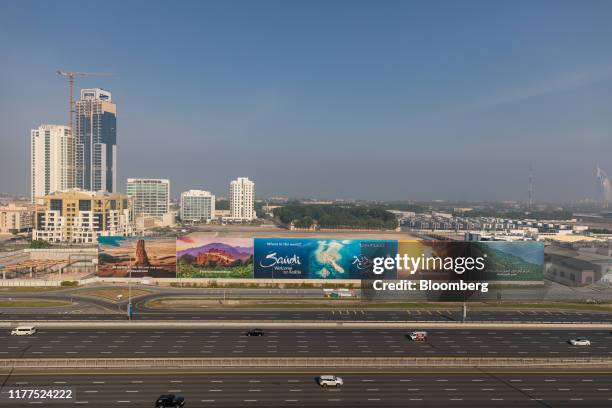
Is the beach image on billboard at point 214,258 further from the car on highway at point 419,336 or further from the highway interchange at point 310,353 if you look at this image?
the car on highway at point 419,336

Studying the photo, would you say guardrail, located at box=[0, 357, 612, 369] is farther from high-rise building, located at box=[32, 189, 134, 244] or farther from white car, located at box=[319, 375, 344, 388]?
high-rise building, located at box=[32, 189, 134, 244]

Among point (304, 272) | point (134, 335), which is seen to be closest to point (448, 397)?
point (134, 335)

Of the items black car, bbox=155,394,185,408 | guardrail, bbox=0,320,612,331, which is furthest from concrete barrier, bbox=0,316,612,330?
black car, bbox=155,394,185,408

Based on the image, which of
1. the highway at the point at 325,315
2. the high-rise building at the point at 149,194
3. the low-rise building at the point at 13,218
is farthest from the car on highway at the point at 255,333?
the high-rise building at the point at 149,194

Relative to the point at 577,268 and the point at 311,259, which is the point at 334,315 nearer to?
the point at 311,259

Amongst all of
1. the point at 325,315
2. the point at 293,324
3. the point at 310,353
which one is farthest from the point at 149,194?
the point at 310,353

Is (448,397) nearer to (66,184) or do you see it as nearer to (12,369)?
(12,369)
